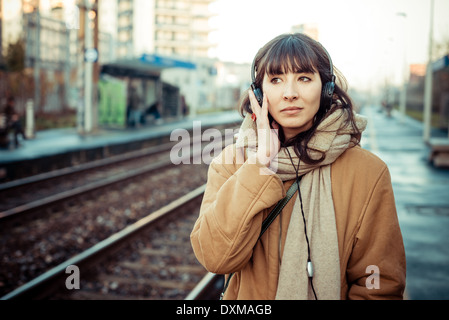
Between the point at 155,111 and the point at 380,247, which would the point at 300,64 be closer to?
the point at 380,247

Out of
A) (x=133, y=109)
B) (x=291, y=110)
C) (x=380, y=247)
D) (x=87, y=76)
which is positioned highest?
(x=87, y=76)

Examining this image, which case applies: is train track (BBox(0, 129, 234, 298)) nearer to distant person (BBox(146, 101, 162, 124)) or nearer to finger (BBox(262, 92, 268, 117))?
finger (BBox(262, 92, 268, 117))

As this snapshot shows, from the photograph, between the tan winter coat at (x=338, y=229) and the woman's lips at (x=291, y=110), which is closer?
the tan winter coat at (x=338, y=229)

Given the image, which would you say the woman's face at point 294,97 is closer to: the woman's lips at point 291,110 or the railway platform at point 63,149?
the woman's lips at point 291,110

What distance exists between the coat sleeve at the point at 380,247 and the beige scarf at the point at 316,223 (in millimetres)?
118

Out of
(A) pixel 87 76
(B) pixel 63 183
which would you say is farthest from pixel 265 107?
(A) pixel 87 76

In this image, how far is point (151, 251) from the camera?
580 centimetres

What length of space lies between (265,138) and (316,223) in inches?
15.8

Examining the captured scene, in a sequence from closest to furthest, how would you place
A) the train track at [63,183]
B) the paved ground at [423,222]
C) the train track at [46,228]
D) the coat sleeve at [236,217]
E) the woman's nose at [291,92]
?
the coat sleeve at [236,217], the woman's nose at [291,92], the paved ground at [423,222], the train track at [46,228], the train track at [63,183]

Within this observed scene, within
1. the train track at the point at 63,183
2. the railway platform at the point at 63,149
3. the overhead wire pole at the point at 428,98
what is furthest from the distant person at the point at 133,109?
the overhead wire pole at the point at 428,98

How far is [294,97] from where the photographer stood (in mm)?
1703

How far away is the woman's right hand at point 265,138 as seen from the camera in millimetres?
1624

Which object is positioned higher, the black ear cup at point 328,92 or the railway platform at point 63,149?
the black ear cup at point 328,92

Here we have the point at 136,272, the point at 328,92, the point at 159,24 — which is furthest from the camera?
the point at 159,24
